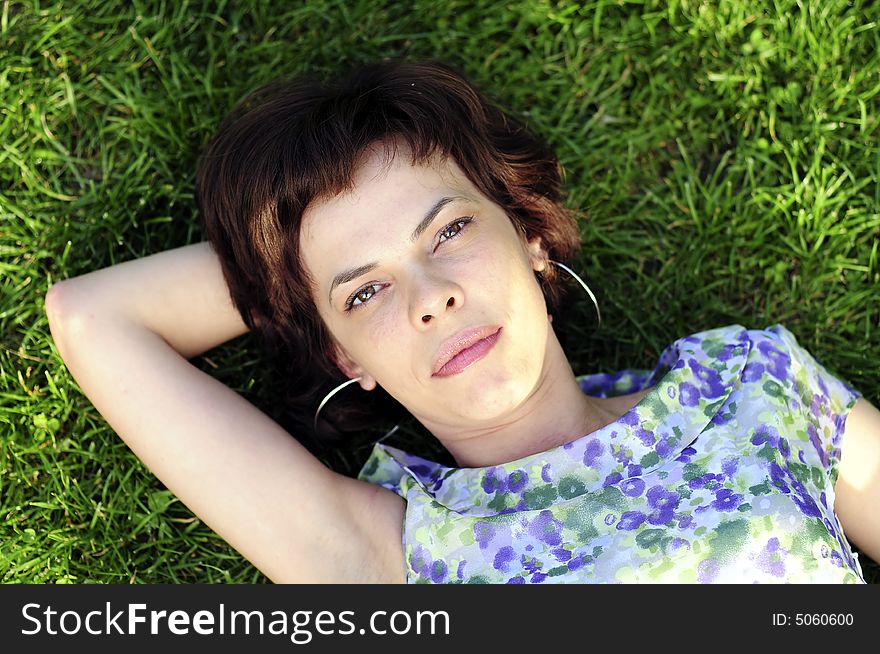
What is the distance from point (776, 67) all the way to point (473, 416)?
229 cm

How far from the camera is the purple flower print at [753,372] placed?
3.16m

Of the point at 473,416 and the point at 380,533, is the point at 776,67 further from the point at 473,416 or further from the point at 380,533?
the point at 380,533

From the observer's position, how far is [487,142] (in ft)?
10.6

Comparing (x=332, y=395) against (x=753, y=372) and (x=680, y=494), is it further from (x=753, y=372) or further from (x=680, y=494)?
(x=753, y=372)

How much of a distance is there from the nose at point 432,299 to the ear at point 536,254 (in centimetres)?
59

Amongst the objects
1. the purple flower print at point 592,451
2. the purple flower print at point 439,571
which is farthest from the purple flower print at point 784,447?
the purple flower print at point 439,571

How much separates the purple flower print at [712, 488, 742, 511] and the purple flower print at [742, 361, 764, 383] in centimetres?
46

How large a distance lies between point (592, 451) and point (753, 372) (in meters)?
0.66

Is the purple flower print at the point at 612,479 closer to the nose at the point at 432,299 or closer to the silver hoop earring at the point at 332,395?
the nose at the point at 432,299

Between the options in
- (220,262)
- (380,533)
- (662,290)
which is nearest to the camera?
(380,533)

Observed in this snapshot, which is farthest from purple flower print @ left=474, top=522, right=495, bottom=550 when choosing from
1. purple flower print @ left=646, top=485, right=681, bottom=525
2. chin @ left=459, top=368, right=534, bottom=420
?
purple flower print @ left=646, top=485, right=681, bottom=525

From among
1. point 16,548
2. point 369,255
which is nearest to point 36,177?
point 16,548

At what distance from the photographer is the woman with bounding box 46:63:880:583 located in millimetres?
2830

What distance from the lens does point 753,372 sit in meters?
3.17
